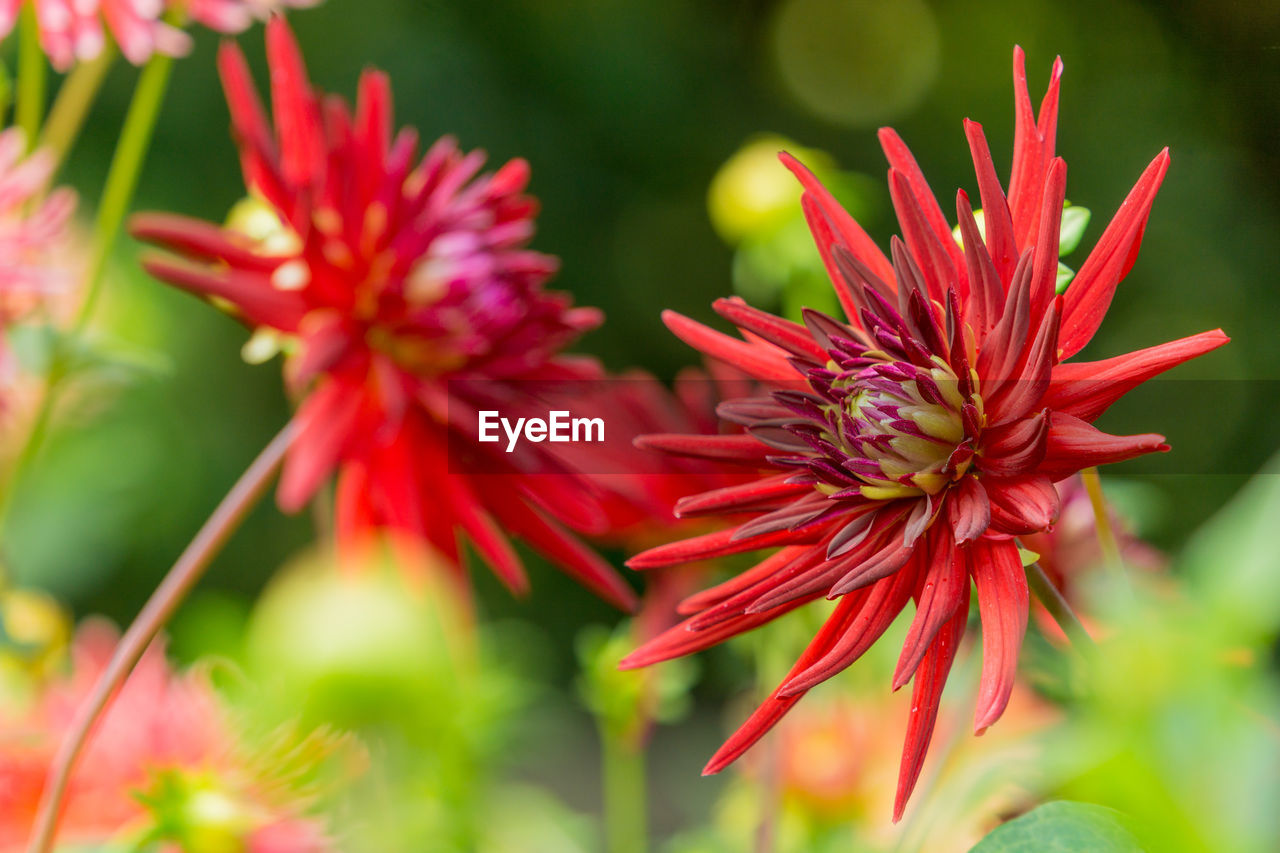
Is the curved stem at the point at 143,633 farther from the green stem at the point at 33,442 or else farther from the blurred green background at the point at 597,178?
the blurred green background at the point at 597,178

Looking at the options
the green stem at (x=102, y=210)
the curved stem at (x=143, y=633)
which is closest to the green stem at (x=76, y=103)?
the green stem at (x=102, y=210)

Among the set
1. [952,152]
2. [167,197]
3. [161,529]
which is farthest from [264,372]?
[952,152]

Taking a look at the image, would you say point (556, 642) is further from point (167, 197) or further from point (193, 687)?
point (193, 687)

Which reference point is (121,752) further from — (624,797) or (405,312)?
(624,797)

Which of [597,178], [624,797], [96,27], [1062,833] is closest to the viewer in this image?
[1062,833]

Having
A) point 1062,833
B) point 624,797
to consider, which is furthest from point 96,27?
point 624,797

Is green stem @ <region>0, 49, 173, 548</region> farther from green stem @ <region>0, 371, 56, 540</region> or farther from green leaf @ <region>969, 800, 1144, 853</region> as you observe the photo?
green leaf @ <region>969, 800, 1144, 853</region>
